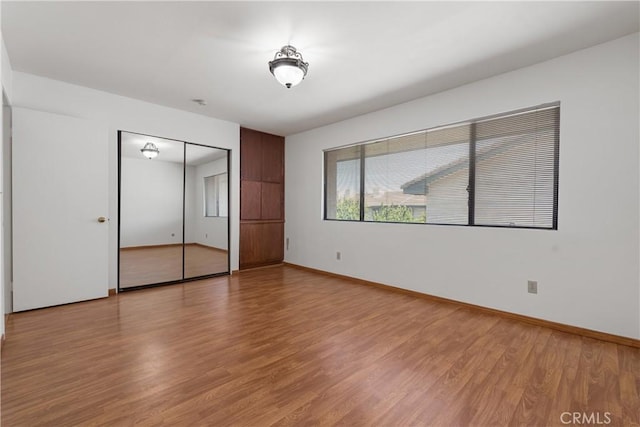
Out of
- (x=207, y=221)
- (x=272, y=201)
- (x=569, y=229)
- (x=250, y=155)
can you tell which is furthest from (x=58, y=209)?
(x=569, y=229)

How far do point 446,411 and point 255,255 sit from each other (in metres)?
4.46

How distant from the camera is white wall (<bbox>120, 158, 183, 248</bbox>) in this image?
4039mm

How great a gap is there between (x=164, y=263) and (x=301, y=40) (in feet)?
12.3

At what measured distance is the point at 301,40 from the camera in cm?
258

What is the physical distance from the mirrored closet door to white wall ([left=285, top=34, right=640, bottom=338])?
313 centimetres

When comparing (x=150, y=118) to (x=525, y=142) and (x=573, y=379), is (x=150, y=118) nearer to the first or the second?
(x=525, y=142)

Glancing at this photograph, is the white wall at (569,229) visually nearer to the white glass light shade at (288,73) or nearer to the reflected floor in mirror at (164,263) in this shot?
the white glass light shade at (288,73)

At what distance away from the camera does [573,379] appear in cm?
200

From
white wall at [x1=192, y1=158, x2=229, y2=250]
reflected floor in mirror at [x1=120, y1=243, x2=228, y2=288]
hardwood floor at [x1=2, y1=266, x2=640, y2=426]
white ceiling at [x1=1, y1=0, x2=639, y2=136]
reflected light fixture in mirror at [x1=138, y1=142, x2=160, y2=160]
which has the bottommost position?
Answer: hardwood floor at [x1=2, y1=266, x2=640, y2=426]

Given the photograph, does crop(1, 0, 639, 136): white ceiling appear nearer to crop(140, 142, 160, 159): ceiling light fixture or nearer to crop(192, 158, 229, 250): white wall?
crop(140, 142, 160, 159): ceiling light fixture

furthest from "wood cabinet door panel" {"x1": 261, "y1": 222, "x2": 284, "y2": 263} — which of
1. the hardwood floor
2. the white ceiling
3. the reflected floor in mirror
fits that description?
the white ceiling

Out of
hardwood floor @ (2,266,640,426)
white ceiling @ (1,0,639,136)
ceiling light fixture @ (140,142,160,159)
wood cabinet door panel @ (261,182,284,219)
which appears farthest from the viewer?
wood cabinet door panel @ (261,182,284,219)

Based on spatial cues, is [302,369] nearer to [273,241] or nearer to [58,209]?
[58,209]

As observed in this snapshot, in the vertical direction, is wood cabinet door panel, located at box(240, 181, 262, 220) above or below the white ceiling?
below
